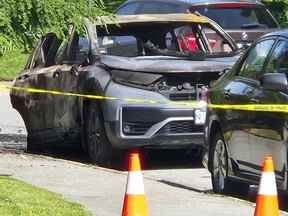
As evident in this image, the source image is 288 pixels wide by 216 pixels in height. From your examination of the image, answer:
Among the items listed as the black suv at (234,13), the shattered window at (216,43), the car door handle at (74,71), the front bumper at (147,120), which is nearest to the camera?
the front bumper at (147,120)

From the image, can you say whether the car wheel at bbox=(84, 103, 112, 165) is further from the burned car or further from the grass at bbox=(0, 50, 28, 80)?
the grass at bbox=(0, 50, 28, 80)

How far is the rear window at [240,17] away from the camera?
18312mm

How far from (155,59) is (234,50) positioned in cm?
125

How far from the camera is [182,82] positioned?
12.0 meters

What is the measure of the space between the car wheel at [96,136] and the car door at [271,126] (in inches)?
113

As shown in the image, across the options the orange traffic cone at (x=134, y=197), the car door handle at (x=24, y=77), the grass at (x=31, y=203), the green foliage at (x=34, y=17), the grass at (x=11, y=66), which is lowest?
the grass at (x=11, y=66)

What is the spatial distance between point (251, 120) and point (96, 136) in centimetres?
315

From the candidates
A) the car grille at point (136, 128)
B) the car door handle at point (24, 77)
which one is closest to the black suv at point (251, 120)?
the car grille at point (136, 128)

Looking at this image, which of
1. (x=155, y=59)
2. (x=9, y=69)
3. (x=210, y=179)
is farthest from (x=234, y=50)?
(x=9, y=69)

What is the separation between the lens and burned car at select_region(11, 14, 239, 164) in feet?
38.7

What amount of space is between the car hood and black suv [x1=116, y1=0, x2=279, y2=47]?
563 cm

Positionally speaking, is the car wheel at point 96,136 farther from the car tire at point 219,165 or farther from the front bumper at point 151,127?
the car tire at point 219,165

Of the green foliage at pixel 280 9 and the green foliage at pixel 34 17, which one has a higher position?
the green foliage at pixel 34 17

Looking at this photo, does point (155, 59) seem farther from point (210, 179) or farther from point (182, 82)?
point (210, 179)
